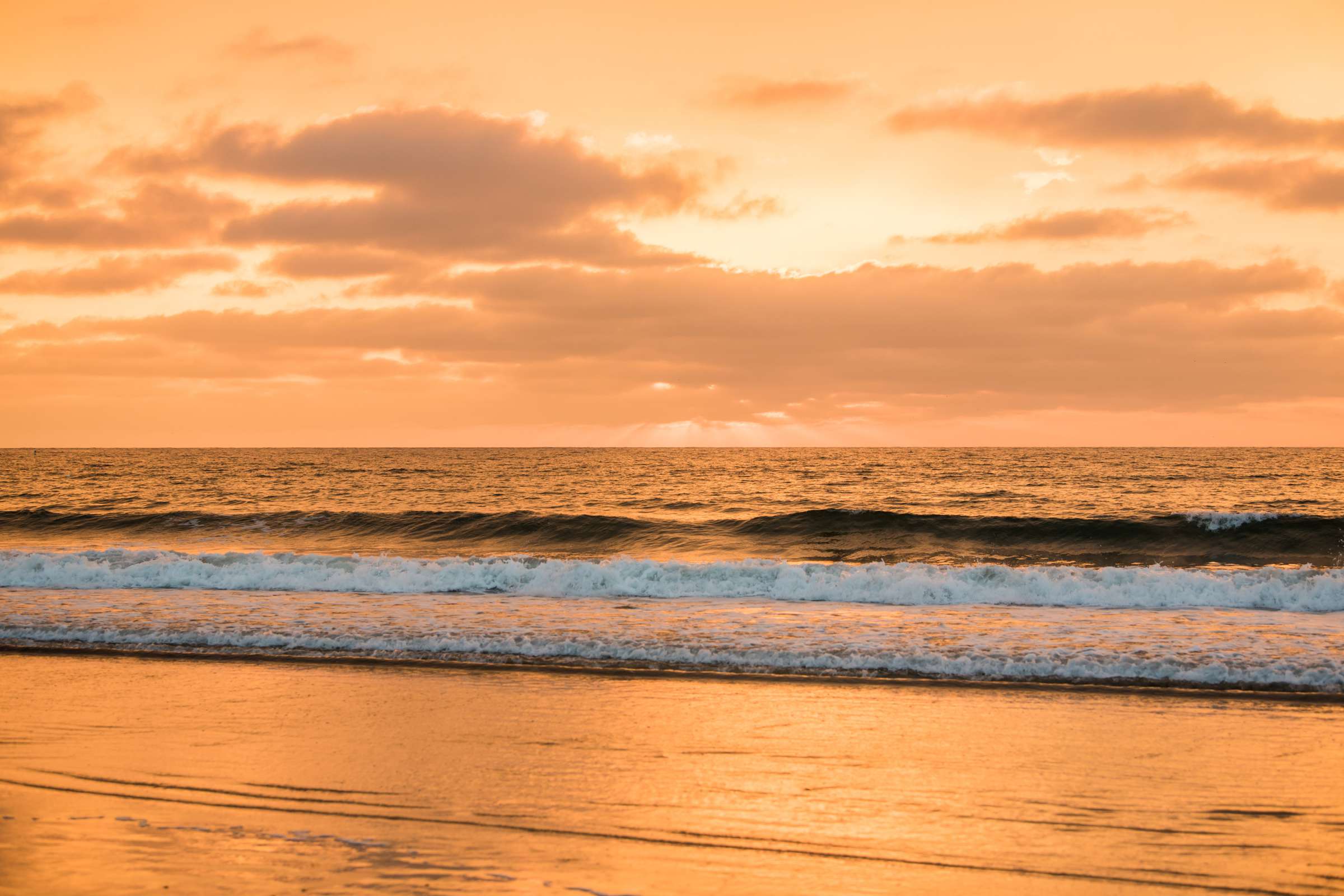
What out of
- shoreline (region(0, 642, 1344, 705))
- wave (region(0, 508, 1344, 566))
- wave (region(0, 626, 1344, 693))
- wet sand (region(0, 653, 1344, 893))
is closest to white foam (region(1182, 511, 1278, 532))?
wave (region(0, 508, 1344, 566))

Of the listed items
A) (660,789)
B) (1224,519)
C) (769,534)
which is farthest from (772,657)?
(1224,519)

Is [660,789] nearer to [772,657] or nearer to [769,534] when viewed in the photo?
[772,657]

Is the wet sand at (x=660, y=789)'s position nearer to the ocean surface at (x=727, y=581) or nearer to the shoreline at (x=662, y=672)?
the shoreline at (x=662, y=672)

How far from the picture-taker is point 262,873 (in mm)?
5480

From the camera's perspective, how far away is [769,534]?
31031mm

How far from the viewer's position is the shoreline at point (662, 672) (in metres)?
10.2

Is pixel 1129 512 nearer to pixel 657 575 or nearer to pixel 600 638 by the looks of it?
pixel 657 575

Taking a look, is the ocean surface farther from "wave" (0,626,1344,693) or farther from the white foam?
the white foam

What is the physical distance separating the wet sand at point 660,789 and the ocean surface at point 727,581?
66.1 inches

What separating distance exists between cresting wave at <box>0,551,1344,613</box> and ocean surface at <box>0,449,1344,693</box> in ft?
0.19

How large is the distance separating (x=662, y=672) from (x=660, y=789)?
13.9ft

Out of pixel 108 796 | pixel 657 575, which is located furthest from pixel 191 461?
pixel 108 796

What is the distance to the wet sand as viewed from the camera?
554cm

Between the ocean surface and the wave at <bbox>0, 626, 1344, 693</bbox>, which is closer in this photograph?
the wave at <bbox>0, 626, 1344, 693</bbox>
